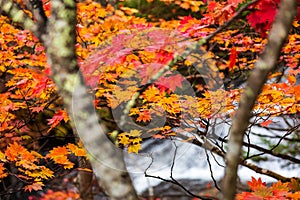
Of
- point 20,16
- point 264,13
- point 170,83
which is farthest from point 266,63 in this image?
point 170,83

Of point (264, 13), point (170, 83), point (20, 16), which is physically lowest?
point (170, 83)

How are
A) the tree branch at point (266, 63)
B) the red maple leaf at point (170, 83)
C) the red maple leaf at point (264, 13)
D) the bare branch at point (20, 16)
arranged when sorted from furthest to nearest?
1. the red maple leaf at point (170, 83)
2. the red maple leaf at point (264, 13)
3. the bare branch at point (20, 16)
4. the tree branch at point (266, 63)

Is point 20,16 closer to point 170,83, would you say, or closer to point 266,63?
point 266,63

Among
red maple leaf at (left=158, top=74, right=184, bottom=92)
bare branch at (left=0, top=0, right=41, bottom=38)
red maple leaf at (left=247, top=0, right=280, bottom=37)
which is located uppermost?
red maple leaf at (left=247, top=0, right=280, bottom=37)

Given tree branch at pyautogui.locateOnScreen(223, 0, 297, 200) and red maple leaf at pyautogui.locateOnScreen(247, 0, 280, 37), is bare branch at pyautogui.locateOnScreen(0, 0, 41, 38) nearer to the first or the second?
tree branch at pyautogui.locateOnScreen(223, 0, 297, 200)

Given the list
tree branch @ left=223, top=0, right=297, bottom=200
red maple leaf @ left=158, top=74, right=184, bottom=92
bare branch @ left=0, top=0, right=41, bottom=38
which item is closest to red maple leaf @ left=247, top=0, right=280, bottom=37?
tree branch @ left=223, top=0, right=297, bottom=200

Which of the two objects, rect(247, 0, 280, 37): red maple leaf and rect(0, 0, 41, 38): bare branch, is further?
rect(247, 0, 280, 37): red maple leaf

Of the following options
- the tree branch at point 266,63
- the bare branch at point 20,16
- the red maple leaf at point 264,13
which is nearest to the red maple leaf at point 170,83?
the red maple leaf at point 264,13

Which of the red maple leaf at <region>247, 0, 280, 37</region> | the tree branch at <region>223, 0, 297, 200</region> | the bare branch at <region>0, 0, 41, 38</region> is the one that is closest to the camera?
the tree branch at <region>223, 0, 297, 200</region>

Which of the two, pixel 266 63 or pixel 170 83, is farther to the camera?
pixel 170 83

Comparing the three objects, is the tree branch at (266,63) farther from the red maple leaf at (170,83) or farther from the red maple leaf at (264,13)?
the red maple leaf at (170,83)

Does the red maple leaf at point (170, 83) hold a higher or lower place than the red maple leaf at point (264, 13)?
lower

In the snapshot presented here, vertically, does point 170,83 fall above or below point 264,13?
below

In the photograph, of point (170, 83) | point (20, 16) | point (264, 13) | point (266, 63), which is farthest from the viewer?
point (170, 83)
